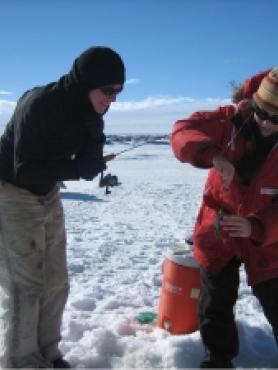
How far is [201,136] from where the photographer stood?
11.0 feet

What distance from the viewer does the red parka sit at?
3346 millimetres

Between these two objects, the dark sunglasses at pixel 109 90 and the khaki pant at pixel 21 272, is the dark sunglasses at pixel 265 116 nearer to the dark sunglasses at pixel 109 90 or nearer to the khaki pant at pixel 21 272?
the dark sunglasses at pixel 109 90

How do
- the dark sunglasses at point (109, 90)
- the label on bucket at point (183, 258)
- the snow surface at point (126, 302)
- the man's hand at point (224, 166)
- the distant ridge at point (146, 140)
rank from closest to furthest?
1. the man's hand at point (224, 166)
2. the dark sunglasses at point (109, 90)
3. the snow surface at point (126, 302)
4. the label on bucket at point (183, 258)
5. the distant ridge at point (146, 140)

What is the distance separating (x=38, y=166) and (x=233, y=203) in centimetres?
120

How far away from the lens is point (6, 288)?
3611mm

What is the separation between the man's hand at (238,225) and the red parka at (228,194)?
0.09 m

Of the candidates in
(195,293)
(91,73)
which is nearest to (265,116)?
(91,73)

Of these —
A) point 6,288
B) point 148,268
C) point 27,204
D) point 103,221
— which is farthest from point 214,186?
point 103,221

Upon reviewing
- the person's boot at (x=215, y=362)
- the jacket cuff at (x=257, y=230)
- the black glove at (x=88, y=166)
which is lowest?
the person's boot at (x=215, y=362)

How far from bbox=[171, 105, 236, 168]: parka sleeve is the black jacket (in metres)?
0.56

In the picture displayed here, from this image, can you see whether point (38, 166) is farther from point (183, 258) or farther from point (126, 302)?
point (126, 302)

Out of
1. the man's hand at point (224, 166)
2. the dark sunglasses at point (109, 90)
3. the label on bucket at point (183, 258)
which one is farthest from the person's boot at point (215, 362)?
the dark sunglasses at point (109, 90)

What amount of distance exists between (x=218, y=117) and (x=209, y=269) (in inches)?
38.5

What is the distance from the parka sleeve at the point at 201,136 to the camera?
3271mm
